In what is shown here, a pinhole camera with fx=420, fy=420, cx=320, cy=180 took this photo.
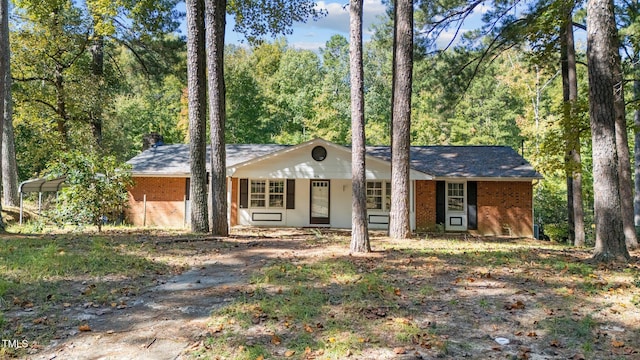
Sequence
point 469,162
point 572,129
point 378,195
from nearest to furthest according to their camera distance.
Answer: point 572,129 < point 378,195 < point 469,162

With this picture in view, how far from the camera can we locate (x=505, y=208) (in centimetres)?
1641

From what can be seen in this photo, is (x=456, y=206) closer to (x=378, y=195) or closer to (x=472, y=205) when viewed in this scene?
(x=472, y=205)

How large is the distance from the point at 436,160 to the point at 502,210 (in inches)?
133

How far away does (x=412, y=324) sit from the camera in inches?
172

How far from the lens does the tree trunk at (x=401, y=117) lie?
36.6 feet

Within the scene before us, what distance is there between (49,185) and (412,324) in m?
15.6

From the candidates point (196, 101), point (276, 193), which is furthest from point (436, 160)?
point (196, 101)

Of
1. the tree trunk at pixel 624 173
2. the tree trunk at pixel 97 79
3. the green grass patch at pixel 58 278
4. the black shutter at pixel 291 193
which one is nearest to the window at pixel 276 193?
the black shutter at pixel 291 193

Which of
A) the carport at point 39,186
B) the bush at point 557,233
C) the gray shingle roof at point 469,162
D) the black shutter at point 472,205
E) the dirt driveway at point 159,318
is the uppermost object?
the gray shingle roof at point 469,162

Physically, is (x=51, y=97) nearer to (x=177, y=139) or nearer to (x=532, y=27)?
(x=177, y=139)

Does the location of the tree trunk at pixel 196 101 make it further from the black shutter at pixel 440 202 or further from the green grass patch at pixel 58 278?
the black shutter at pixel 440 202

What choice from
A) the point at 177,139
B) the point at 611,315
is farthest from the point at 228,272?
the point at 177,139

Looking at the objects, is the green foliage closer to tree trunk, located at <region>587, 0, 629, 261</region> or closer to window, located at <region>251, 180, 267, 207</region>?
window, located at <region>251, 180, 267, 207</region>

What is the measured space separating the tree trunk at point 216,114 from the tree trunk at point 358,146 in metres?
3.87
